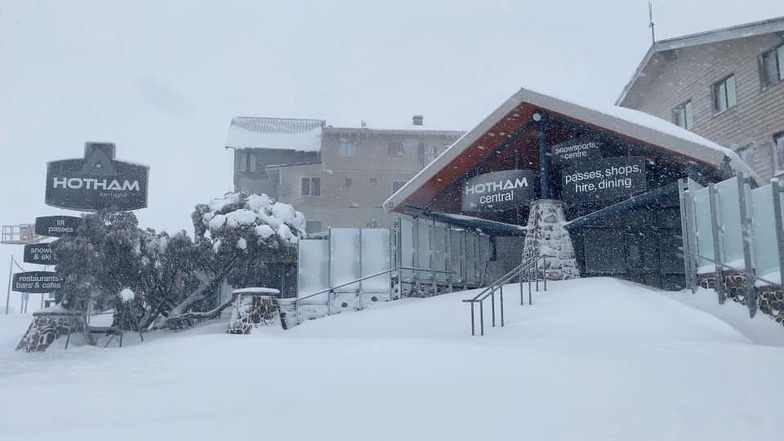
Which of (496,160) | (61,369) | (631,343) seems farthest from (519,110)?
(61,369)

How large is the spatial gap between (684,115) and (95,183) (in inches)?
879

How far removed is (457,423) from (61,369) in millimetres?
7021

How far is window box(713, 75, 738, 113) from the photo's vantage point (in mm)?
21859

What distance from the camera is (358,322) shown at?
14164 mm

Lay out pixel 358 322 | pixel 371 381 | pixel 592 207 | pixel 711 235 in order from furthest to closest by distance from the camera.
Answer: pixel 592 207 < pixel 358 322 < pixel 711 235 < pixel 371 381

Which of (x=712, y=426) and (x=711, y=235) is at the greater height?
(x=711, y=235)

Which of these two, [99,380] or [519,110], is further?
[519,110]

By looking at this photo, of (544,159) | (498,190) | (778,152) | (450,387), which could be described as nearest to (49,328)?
(498,190)

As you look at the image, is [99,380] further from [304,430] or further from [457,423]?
[457,423]

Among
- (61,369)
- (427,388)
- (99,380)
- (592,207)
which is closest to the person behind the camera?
(427,388)

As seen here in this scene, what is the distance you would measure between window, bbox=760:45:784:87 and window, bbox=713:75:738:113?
5.09 ft

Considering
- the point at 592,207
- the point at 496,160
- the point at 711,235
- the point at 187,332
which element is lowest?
the point at 187,332

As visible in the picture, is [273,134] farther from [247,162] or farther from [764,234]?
[764,234]

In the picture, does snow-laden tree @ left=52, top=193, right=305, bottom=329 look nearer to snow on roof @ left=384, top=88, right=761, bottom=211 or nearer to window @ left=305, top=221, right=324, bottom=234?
snow on roof @ left=384, top=88, right=761, bottom=211
